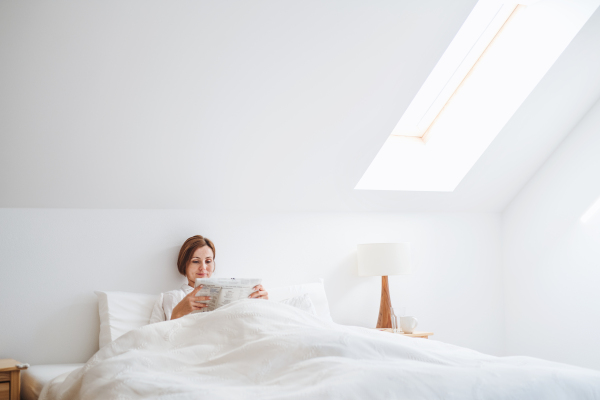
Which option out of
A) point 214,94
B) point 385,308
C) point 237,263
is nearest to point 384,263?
point 385,308

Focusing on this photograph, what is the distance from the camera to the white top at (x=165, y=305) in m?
2.92

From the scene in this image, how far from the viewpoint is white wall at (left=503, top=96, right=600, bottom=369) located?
148 inches

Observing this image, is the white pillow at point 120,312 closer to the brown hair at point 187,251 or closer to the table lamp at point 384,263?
the brown hair at point 187,251

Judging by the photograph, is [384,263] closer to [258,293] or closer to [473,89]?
[258,293]

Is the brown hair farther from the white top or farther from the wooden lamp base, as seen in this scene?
the wooden lamp base

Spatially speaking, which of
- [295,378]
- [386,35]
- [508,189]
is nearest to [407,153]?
[508,189]

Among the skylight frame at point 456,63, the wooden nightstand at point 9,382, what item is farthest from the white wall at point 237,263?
the skylight frame at point 456,63

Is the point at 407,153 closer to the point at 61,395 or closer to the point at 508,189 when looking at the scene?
the point at 508,189

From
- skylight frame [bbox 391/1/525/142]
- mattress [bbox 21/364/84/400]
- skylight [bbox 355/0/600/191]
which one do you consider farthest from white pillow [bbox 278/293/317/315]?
skylight frame [bbox 391/1/525/142]

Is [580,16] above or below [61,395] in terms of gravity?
above

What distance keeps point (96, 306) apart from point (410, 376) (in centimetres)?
227

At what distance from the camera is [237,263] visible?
138 inches

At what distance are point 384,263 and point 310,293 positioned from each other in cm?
59

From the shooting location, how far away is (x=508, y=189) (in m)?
4.33
